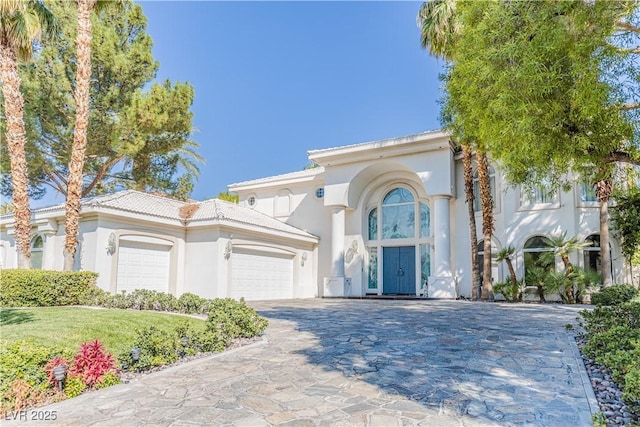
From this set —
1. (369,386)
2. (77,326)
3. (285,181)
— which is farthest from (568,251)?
(77,326)

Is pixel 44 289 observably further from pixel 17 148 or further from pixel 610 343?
pixel 610 343

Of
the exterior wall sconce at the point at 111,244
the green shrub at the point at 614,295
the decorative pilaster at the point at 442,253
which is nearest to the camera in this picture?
the green shrub at the point at 614,295

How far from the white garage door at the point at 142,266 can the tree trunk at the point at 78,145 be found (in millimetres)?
1770

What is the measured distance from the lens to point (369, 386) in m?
5.20

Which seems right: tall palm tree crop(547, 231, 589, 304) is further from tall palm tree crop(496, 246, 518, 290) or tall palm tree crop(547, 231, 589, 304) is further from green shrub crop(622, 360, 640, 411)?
green shrub crop(622, 360, 640, 411)

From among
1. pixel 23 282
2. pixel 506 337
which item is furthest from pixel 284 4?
pixel 506 337

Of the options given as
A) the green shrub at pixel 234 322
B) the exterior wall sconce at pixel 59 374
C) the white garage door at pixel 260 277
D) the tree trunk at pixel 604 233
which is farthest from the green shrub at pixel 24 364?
the tree trunk at pixel 604 233

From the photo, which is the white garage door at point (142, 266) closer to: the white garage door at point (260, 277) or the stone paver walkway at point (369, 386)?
the white garage door at point (260, 277)

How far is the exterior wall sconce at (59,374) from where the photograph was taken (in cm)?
491

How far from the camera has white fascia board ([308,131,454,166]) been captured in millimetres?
18688

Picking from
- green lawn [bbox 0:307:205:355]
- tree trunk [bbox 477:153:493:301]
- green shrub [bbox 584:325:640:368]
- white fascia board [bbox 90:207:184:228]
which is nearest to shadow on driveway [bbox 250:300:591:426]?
green shrub [bbox 584:325:640:368]

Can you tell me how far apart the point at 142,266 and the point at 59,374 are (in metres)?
11.6

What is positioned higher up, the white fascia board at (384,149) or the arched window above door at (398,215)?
the white fascia board at (384,149)

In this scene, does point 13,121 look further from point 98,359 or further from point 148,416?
point 148,416
